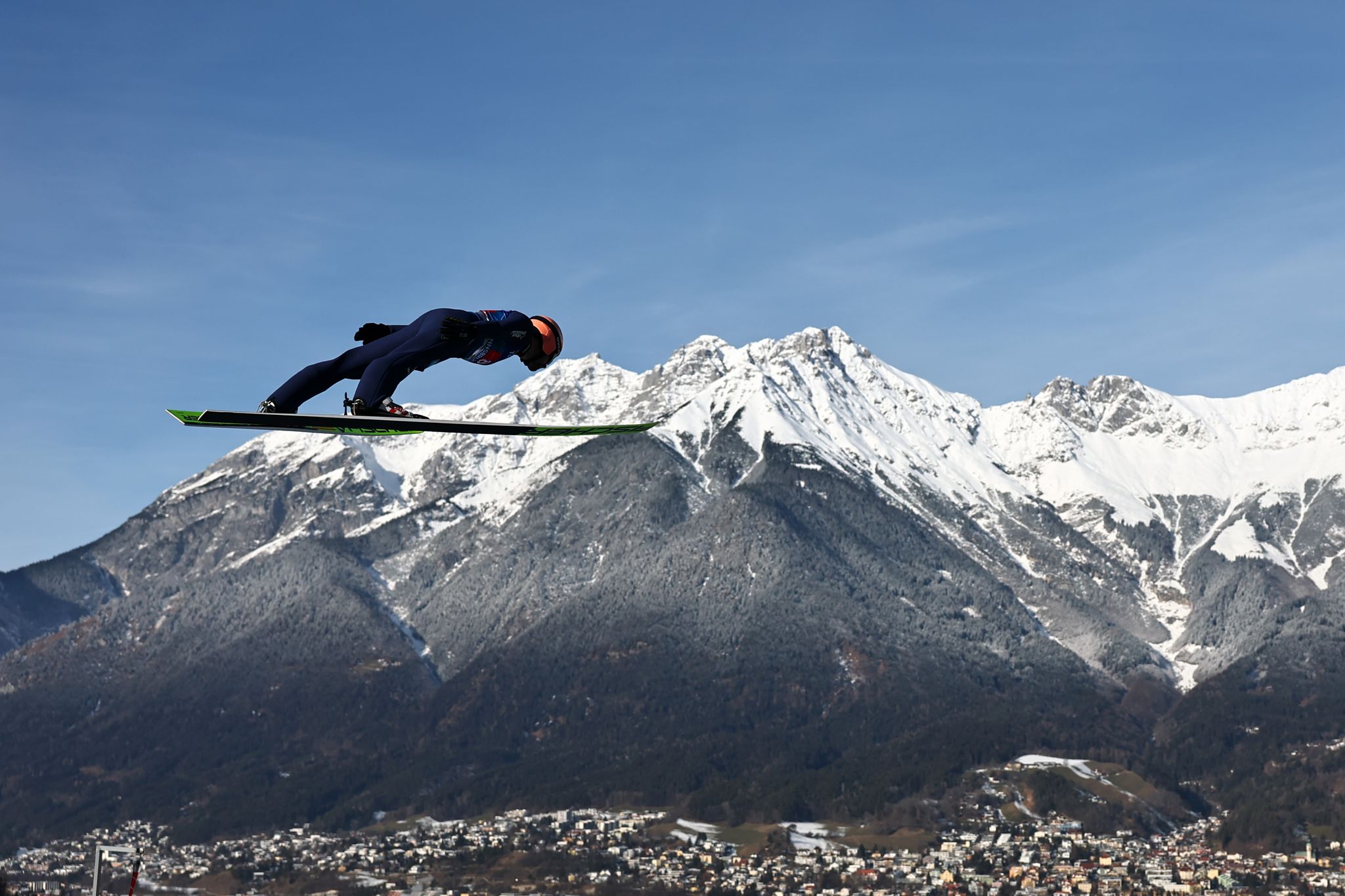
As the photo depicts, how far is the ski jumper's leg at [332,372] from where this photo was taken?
994 inches

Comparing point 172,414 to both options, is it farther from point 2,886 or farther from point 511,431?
point 2,886

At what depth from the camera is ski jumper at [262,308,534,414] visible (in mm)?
25047

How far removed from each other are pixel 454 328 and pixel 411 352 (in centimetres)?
66

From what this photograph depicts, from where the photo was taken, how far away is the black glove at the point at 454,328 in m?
25.1

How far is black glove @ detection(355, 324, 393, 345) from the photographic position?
84.3 feet

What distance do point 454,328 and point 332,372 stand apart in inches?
72.9

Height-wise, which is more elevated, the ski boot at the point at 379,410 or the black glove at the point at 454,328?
the black glove at the point at 454,328

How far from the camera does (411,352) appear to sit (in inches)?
985

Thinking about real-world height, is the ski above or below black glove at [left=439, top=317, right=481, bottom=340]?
below

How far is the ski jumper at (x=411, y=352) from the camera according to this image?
25.0 m

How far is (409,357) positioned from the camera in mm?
25031

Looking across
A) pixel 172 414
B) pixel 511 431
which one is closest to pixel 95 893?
pixel 172 414

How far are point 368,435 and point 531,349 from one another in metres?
2.82

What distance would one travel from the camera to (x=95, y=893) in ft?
87.1
